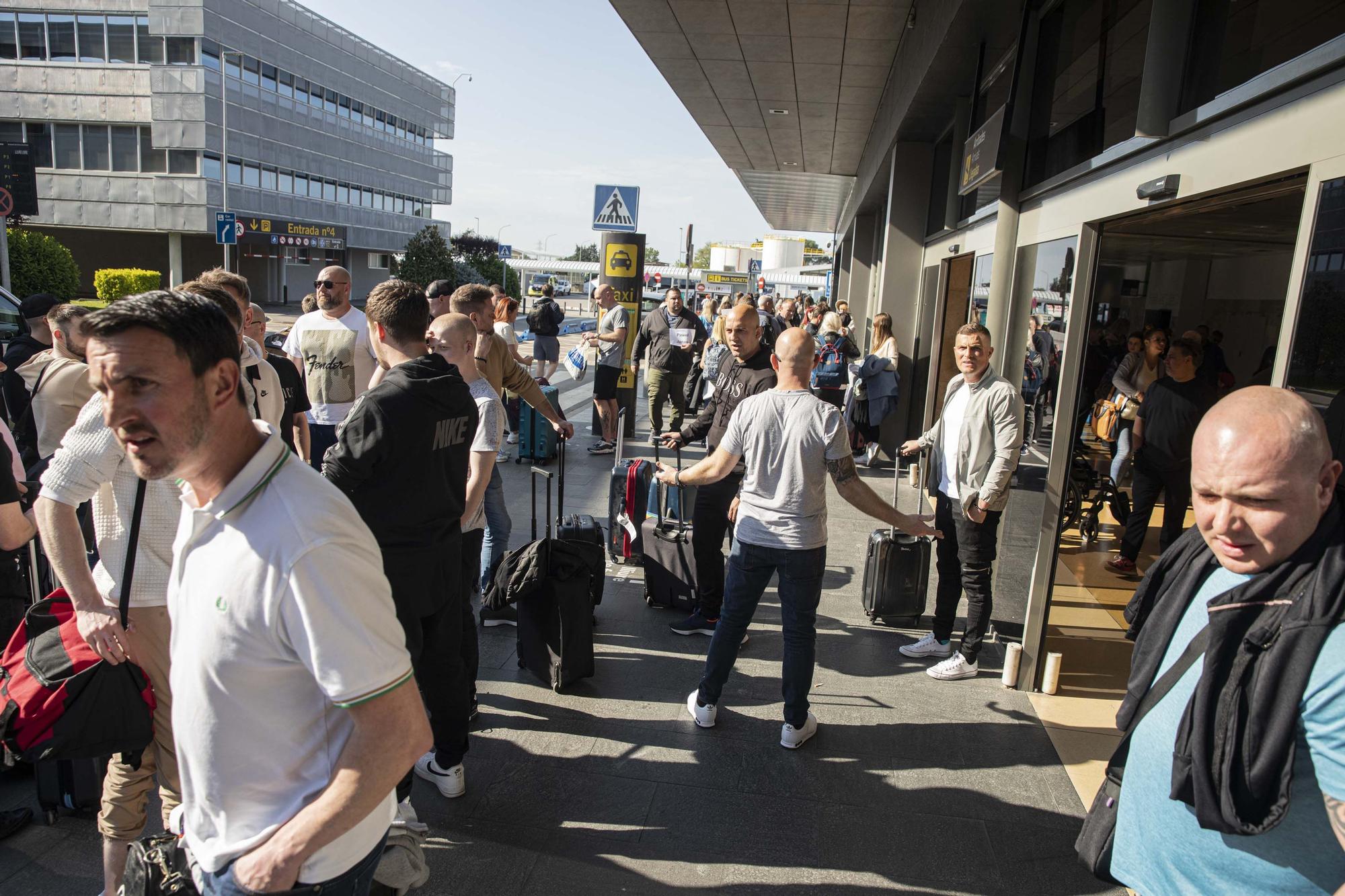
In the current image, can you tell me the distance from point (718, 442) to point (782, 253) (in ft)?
201

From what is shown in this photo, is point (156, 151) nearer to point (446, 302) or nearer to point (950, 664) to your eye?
point (446, 302)

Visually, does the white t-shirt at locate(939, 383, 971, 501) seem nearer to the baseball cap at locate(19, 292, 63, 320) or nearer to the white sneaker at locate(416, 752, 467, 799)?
the white sneaker at locate(416, 752, 467, 799)

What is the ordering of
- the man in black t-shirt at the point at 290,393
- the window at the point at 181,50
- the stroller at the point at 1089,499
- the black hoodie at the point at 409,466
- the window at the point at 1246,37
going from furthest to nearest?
the window at the point at 181,50, the stroller at the point at 1089,499, the man in black t-shirt at the point at 290,393, the black hoodie at the point at 409,466, the window at the point at 1246,37

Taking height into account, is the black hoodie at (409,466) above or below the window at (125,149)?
below

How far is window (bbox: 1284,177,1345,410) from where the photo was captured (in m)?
2.51

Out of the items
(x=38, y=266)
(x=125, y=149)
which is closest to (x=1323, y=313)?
(x=38, y=266)

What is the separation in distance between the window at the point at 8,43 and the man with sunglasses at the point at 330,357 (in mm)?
47294

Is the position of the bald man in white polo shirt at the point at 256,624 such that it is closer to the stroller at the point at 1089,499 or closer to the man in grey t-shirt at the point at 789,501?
the man in grey t-shirt at the point at 789,501

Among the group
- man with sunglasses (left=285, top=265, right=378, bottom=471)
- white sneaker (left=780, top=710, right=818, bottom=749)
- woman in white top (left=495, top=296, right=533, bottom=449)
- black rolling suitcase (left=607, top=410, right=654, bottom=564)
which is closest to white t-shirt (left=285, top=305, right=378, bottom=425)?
man with sunglasses (left=285, top=265, right=378, bottom=471)

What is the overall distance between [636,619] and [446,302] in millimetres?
2753

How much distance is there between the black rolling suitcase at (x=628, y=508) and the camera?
6258mm

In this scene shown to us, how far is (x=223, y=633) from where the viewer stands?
4.70ft

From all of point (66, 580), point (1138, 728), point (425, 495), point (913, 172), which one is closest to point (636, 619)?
point (425, 495)

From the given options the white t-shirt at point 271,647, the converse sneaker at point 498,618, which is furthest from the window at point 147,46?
the white t-shirt at point 271,647
